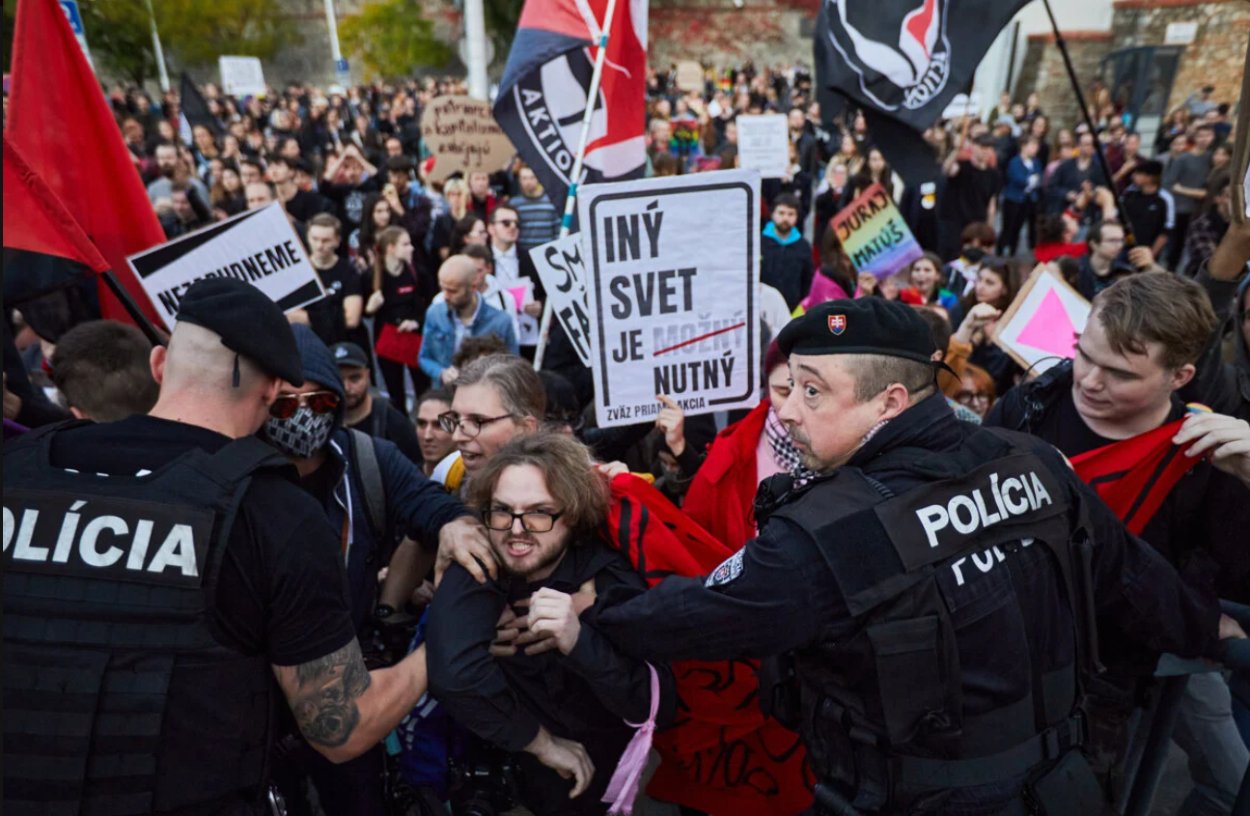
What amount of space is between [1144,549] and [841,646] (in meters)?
0.91

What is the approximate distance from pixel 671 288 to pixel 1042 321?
1900 millimetres

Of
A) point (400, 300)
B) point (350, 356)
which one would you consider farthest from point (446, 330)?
point (350, 356)

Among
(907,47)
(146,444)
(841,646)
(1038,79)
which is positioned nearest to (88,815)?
(146,444)

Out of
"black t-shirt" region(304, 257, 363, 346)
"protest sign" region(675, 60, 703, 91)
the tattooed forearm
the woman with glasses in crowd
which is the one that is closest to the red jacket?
the tattooed forearm

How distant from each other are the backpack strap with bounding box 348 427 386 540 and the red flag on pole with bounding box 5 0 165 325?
1.46 m

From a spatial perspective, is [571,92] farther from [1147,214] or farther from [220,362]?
[1147,214]

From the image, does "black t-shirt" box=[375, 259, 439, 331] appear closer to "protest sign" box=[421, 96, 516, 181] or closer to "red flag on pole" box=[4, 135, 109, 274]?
"protest sign" box=[421, 96, 516, 181]

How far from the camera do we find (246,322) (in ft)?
6.26

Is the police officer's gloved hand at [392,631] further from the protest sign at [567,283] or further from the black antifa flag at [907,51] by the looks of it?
the black antifa flag at [907,51]

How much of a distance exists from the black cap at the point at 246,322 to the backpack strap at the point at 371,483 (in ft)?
2.60

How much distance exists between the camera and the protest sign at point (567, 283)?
13.1ft

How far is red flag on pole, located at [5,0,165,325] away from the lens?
3232 millimetres

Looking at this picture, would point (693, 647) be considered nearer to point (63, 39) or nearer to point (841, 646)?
point (841, 646)

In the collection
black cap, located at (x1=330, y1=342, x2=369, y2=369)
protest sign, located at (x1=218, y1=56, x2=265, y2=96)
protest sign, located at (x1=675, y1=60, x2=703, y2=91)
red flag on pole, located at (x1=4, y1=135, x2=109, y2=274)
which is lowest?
black cap, located at (x1=330, y1=342, x2=369, y2=369)
